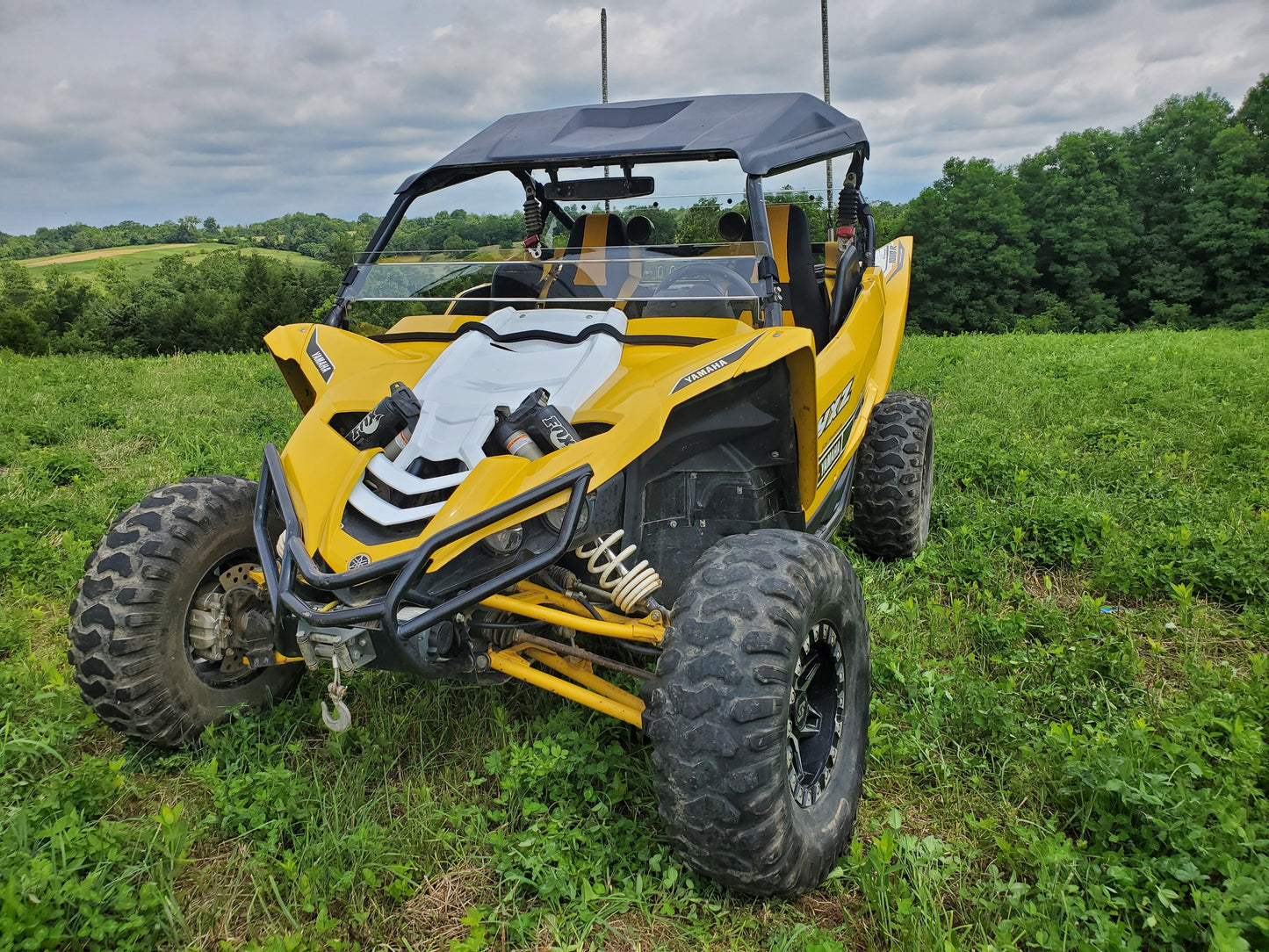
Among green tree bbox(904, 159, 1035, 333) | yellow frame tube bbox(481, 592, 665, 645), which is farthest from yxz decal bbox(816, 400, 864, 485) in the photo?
green tree bbox(904, 159, 1035, 333)

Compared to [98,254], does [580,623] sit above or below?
below

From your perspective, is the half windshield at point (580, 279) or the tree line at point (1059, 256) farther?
the tree line at point (1059, 256)

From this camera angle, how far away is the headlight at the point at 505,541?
101 inches

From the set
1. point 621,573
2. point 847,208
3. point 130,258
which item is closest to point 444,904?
point 621,573

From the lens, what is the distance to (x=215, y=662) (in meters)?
3.16

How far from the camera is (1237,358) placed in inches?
405

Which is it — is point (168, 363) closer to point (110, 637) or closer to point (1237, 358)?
point (110, 637)

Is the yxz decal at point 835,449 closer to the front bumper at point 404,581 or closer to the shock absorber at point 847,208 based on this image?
the shock absorber at point 847,208

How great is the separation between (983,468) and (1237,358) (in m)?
6.41

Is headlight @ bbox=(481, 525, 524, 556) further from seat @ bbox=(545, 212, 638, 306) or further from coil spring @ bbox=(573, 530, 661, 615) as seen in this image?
seat @ bbox=(545, 212, 638, 306)

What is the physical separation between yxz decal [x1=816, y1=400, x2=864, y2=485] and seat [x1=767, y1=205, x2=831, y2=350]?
645mm

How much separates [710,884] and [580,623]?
0.85m

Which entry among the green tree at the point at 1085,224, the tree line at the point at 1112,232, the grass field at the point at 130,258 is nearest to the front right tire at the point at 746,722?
the tree line at the point at 1112,232

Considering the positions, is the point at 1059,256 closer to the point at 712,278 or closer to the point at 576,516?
the point at 712,278
